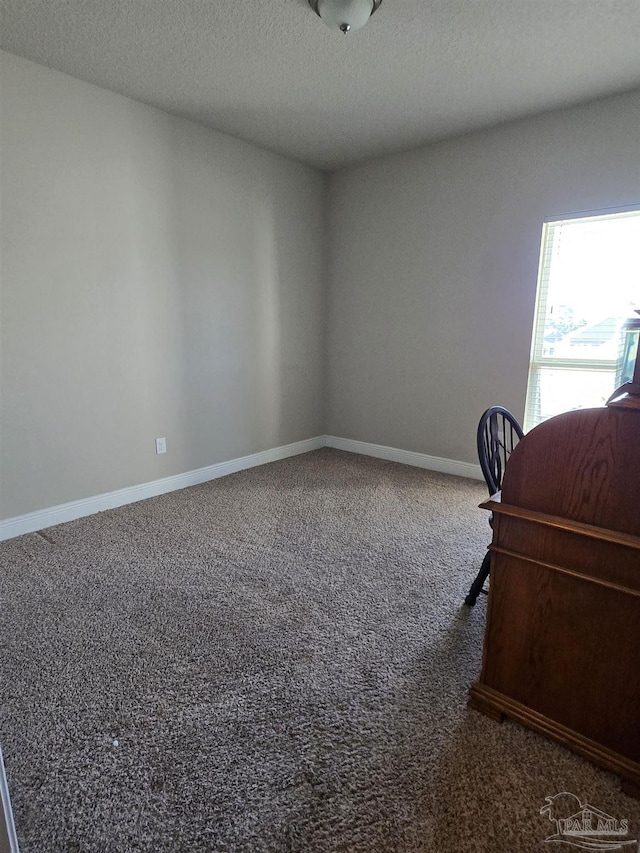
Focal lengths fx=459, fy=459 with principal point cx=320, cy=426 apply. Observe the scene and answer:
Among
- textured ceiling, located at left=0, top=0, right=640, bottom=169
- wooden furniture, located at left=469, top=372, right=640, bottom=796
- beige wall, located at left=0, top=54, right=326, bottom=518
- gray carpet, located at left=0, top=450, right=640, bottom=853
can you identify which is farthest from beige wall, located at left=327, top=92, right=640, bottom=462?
wooden furniture, located at left=469, top=372, right=640, bottom=796

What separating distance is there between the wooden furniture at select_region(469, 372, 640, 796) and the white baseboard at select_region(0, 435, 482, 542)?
2.38m

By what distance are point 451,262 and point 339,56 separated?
5.46 feet

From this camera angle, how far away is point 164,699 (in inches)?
60.2

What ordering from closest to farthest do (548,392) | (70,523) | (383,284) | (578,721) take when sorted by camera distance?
(578,721), (70,523), (548,392), (383,284)

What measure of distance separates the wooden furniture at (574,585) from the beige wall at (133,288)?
Result: 2.57m

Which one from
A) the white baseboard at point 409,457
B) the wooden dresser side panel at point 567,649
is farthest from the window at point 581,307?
the wooden dresser side panel at point 567,649

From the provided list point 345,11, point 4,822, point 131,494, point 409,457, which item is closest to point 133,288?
point 131,494

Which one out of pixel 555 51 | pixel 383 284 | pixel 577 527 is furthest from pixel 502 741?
pixel 383 284

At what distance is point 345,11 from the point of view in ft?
6.33

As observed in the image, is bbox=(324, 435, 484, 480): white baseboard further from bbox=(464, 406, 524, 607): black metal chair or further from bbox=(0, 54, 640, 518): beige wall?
bbox=(464, 406, 524, 607): black metal chair

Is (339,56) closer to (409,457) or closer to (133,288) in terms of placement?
(133,288)

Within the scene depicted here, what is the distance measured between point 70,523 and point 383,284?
3.02 metres

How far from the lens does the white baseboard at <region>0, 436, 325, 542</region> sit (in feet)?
8.92

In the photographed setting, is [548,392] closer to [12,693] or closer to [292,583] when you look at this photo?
[292,583]
